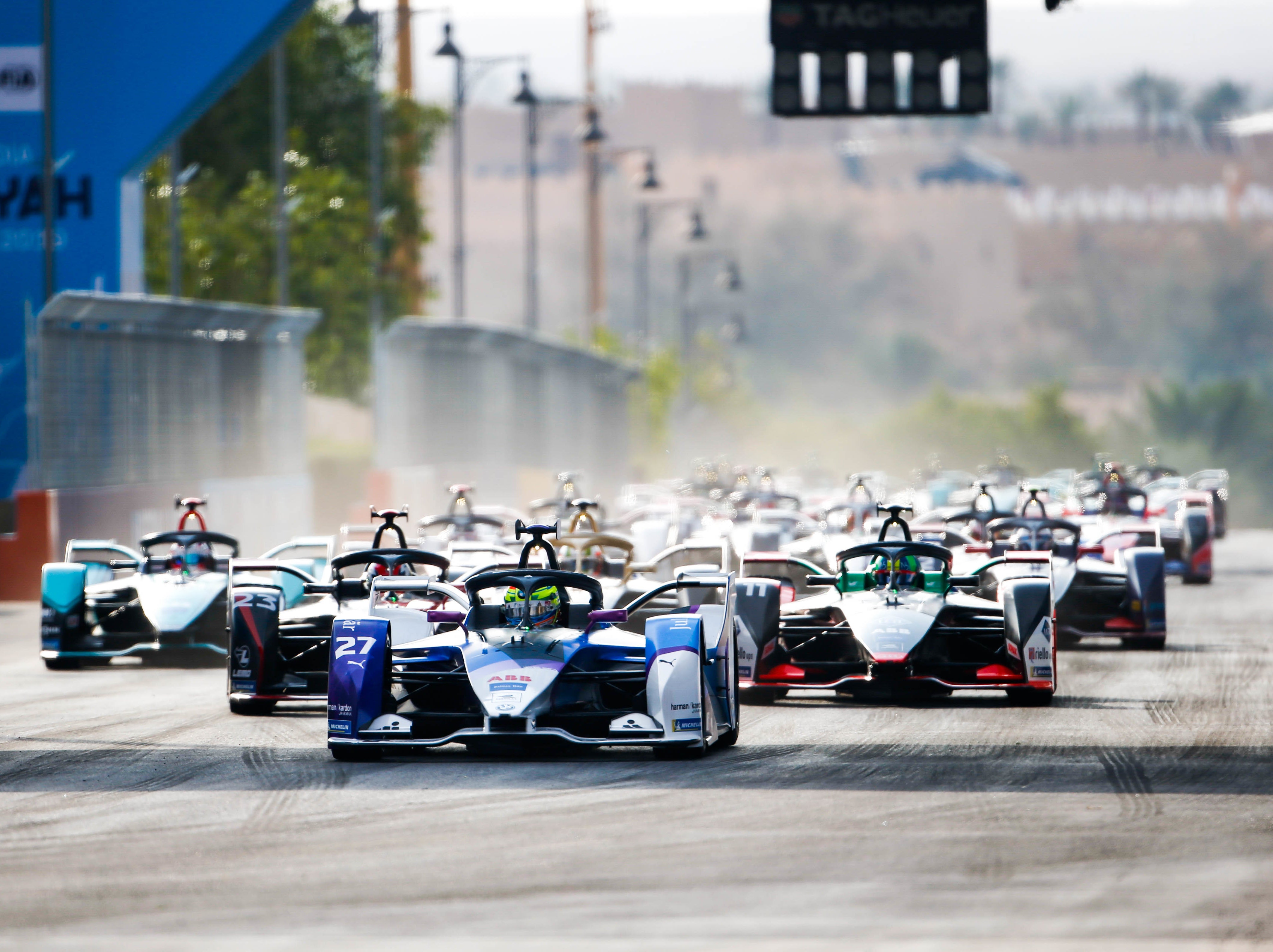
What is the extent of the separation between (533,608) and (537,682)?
0.81 meters

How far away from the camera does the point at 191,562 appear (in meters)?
19.8

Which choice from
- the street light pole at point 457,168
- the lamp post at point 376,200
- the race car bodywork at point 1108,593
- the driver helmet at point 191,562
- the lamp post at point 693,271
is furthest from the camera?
the lamp post at point 693,271

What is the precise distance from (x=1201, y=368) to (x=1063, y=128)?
115 ft

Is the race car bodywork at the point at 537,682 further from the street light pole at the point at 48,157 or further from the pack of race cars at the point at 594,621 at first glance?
the street light pole at the point at 48,157

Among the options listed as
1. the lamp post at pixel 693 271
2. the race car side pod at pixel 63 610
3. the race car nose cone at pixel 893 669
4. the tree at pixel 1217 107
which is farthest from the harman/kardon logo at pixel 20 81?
the tree at pixel 1217 107

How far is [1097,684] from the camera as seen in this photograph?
1711 cm

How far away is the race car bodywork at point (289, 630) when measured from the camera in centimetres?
1523

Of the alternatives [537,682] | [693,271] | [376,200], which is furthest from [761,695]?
[693,271]

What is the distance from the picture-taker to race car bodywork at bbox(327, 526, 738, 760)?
40.5 feet

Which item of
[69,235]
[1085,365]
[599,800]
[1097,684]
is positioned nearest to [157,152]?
[69,235]

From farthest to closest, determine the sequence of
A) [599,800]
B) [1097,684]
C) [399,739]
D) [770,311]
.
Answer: [770,311]
[1097,684]
[399,739]
[599,800]

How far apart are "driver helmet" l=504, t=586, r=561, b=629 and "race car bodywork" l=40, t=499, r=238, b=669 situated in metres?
6.60

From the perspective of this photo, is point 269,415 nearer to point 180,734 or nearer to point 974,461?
point 180,734

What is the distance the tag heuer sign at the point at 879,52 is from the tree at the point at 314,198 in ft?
Result: 109
